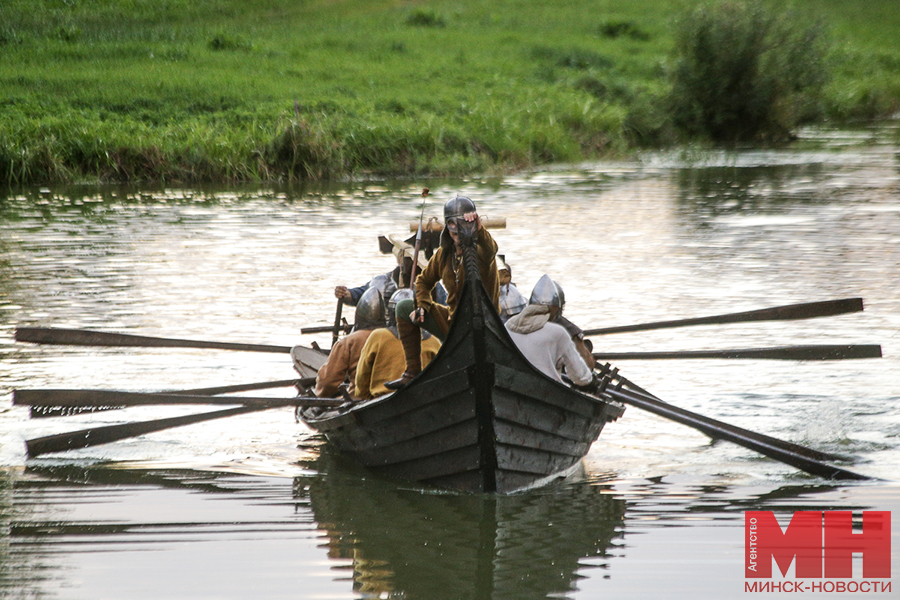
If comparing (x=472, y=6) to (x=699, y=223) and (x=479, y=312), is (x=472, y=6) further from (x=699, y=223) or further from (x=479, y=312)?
(x=479, y=312)

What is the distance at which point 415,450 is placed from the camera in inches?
248

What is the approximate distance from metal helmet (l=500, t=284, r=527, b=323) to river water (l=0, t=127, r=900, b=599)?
1141mm

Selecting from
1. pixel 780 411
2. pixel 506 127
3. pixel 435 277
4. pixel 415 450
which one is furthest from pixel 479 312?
pixel 506 127

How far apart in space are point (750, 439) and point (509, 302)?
6.58 feet

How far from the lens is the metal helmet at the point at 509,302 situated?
7590 millimetres

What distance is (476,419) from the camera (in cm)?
582

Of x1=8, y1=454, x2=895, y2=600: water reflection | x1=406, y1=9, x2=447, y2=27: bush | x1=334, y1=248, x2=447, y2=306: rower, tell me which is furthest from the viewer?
x1=406, y1=9, x2=447, y2=27: bush

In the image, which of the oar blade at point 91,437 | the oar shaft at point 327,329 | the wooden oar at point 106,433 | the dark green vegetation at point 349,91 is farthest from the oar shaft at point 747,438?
the dark green vegetation at point 349,91

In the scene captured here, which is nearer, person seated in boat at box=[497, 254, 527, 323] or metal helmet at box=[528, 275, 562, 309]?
metal helmet at box=[528, 275, 562, 309]

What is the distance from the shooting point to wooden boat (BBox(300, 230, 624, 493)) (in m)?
5.66

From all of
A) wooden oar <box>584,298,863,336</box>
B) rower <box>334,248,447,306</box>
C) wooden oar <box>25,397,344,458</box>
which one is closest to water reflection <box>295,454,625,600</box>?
wooden oar <box>25,397,344,458</box>

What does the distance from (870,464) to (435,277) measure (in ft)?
10.2

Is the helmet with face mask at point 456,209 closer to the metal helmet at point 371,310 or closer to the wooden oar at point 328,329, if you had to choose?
the metal helmet at point 371,310

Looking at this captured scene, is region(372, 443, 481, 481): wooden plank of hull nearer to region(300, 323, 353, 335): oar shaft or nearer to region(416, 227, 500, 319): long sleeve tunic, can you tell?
region(416, 227, 500, 319): long sleeve tunic
